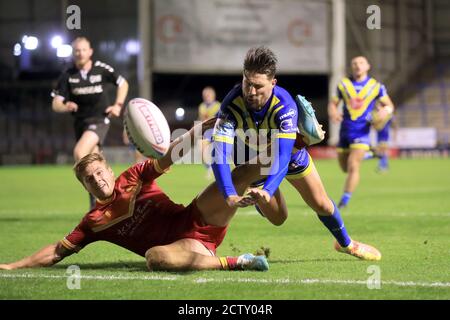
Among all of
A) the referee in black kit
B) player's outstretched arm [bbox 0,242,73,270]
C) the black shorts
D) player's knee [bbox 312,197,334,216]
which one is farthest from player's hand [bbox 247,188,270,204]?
the black shorts

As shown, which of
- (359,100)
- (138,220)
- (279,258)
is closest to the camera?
(138,220)

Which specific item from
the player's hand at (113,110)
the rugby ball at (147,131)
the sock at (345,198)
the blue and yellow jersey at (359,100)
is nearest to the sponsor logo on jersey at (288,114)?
the rugby ball at (147,131)

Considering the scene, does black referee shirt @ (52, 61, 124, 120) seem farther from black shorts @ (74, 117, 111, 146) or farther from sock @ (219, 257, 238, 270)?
sock @ (219, 257, 238, 270)

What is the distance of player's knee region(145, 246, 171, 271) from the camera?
6.32 m

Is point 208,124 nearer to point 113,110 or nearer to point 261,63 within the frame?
point 261,63

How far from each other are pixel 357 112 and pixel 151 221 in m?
7.07

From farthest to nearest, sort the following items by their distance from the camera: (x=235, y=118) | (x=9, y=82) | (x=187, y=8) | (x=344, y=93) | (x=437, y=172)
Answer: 1. (x=9, y=82)
2. (x=187, y=8)
3. (x=437, y=172)
4. (x=344, y=93)
5. (x=235, y=118)

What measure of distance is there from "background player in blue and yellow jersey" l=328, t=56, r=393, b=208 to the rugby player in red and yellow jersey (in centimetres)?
618

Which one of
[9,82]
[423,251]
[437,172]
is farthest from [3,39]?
[423,251]

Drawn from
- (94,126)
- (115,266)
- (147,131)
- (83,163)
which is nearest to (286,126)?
(147,131)

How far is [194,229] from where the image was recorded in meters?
6.51

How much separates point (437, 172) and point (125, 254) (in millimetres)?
15780

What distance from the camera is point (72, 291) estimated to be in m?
5.62
